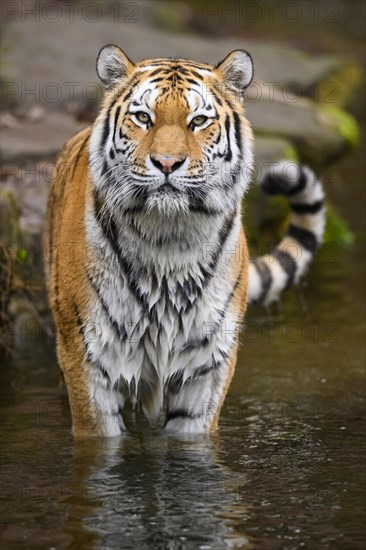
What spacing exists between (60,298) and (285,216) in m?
3.86

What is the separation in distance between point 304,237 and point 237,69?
1.72 metres

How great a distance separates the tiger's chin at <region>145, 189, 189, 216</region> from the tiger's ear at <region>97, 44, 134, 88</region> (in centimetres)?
72

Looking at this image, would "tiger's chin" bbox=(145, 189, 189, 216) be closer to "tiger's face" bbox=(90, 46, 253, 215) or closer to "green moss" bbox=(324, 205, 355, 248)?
"tiger's face" bbox=(90, 46, 253, 215)

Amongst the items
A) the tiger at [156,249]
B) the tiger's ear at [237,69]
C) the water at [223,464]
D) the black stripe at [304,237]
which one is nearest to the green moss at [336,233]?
the water at [223,464]

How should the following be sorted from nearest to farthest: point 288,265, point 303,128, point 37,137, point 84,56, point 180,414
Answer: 1. point 180,414
2. point 288,265
3. point 37,137
4. point 303,128
5. point 84,56

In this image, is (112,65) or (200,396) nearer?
(112,65)

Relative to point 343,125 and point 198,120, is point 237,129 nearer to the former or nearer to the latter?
point 198,120

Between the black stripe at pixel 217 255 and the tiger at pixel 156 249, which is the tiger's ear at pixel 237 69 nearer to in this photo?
the tiger at pixel 156 249

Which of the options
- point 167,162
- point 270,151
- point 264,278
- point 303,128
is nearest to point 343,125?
point 303,128

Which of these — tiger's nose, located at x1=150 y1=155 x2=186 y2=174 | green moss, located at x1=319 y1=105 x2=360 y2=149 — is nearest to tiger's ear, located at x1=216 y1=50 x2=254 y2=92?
tiger's nose, located at x1=150 y1=155 x2=186 y2=174

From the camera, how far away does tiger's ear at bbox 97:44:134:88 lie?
17.3ft

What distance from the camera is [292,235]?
6852 millimetres

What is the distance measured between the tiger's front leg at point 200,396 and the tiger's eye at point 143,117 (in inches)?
42.8

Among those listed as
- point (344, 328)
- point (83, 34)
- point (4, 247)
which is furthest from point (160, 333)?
point (83, 34)
